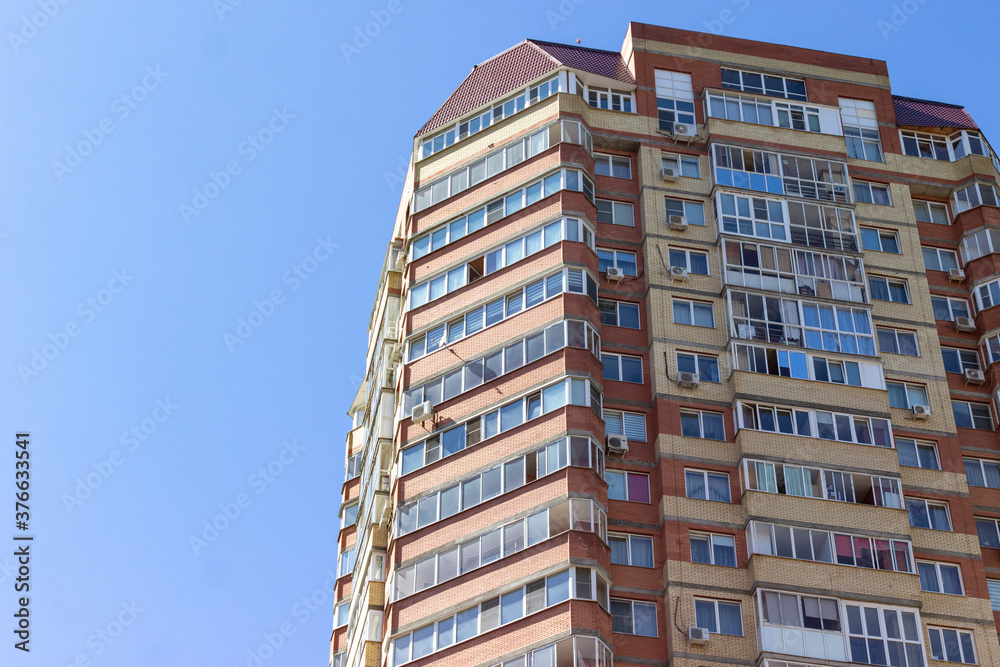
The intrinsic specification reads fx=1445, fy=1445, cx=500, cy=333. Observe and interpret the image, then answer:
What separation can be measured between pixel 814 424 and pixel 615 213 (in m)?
13.1

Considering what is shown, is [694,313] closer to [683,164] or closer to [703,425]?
[703,425]

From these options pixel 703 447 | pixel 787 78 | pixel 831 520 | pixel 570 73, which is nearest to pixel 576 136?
pixel 570 73

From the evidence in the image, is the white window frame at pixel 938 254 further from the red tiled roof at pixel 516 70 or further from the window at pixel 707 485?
the window at pixel 707 485

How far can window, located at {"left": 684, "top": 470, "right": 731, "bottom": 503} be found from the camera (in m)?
54.2

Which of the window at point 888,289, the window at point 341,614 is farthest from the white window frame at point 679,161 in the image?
the window at point 341,614

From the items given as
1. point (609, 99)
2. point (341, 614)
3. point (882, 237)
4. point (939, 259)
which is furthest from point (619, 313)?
point (341, 614)

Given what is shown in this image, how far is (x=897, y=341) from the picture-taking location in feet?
199

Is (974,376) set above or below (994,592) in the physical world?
above

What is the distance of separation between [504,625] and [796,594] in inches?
415

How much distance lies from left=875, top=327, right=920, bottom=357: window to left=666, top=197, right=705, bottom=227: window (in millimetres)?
8747

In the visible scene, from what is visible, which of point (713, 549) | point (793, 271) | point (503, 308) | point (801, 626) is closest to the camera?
point (801, 626)

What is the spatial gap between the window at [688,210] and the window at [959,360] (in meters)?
12.0

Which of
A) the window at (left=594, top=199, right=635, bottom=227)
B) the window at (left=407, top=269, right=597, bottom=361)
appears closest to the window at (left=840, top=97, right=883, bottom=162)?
the window at (left=594, top=199, right=635, bottom=227)

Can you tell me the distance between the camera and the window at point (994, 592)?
182ft
